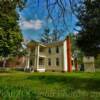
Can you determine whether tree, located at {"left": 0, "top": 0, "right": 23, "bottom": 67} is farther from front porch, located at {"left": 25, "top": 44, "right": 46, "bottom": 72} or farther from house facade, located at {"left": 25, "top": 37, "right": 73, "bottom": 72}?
house facade, located at {"left": 25, "top": 37, "right": 73, "bottom": 72}

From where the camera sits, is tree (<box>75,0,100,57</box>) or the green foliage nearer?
tree (<box>75,0,100,57</box>)

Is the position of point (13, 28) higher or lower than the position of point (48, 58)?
higher

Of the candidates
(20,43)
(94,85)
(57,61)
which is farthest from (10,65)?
(94,85)

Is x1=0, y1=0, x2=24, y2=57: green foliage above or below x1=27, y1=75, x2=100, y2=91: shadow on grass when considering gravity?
above

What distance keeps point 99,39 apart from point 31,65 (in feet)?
107

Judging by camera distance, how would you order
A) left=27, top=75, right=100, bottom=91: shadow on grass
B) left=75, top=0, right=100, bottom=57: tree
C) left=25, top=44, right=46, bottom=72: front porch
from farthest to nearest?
left=25, top=44, right=46, bottom=72: front porch, left=27, top=75, right=100, bottom=91: shadow on grass, left=75, top=0, right=100, bottom=57: tree

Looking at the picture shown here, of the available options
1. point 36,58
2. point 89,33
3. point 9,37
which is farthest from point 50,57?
point 89,33

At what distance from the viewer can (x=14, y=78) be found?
34.4 meters

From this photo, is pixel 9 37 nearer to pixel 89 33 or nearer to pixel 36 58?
pixel 36 58

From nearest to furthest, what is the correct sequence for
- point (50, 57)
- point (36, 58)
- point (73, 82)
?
1. point (73, 82)
2. point (36, 58)
3. point (50, 57)

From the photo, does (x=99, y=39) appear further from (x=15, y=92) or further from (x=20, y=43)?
(x=20, y=43)

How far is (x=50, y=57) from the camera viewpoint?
5850cm

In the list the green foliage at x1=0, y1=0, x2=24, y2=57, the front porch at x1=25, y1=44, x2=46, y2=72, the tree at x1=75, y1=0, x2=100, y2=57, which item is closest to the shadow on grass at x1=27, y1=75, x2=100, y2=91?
the tree at x1=75, y1=0, x2=100, y2=57

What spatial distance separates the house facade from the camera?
56103 millimetres
